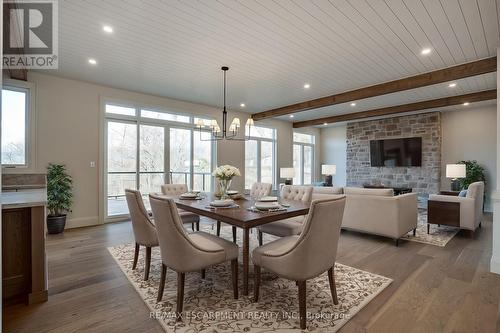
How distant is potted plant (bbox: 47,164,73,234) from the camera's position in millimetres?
4141

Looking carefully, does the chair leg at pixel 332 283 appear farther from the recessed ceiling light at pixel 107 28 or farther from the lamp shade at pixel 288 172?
the lamp shade at pixel 288 172

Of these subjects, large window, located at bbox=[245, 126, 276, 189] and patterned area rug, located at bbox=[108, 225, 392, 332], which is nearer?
patterned area rug, located at bbox=[108, 225, 392, 332]

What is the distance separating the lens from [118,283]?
99.4 inches

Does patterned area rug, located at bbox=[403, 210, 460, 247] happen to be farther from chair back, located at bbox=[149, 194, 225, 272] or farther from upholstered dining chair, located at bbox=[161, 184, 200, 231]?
chair back, located at bbox=[149, 194, 225, 272]

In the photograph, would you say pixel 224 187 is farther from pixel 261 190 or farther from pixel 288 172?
pixel 288 172

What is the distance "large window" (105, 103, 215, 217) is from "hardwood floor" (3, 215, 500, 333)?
168 centimetres

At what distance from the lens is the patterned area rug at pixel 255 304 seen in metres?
1.89

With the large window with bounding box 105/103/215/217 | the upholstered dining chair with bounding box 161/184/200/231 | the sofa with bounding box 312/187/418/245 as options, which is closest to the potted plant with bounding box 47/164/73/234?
the large window with bounding box 105/103/215/217

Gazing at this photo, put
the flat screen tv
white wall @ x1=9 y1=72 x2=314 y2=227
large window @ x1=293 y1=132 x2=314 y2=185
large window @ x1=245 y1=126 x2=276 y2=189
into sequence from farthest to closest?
large window @ x1=293 y1=132 x2=314 y2=185, large window @ x1=245 y1=126 x2=276 y2=189, the flat screen tv, white wall @ x1=9 y1=72 x2=314 y2=227

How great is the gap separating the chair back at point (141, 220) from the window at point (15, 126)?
2889 mm

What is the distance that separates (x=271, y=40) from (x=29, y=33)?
275cm

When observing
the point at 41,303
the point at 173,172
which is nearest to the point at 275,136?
the point at 173,172

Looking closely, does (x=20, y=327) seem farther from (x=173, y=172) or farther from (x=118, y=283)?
(x=173, y=172)

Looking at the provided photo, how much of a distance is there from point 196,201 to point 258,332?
5.17 feet
